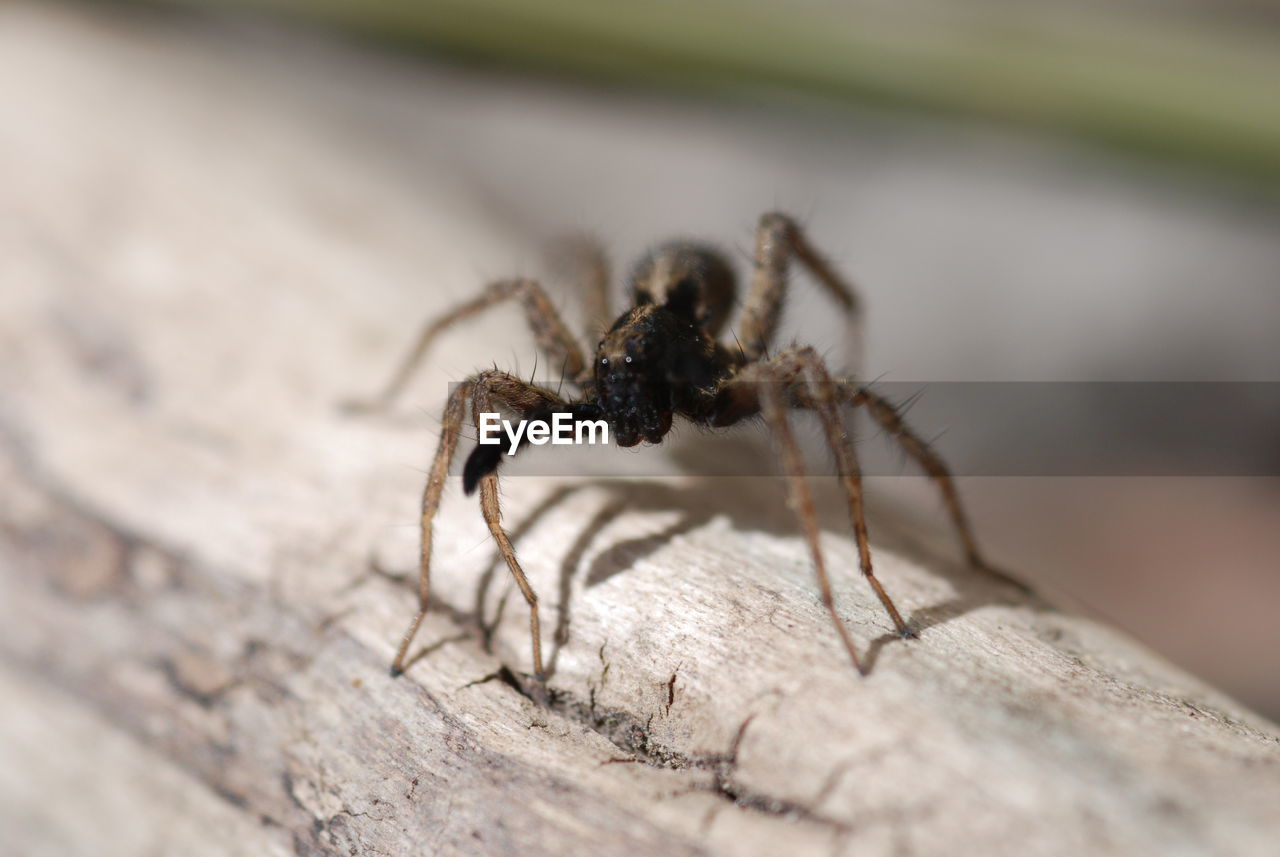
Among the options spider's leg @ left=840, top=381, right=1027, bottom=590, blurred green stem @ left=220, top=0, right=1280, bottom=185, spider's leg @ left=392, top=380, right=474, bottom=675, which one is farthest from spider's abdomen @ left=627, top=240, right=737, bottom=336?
blurred green stem @ left=220, top=0, right=1280, bottom=185

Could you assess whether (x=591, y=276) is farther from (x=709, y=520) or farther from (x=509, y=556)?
(x=509, y=556)

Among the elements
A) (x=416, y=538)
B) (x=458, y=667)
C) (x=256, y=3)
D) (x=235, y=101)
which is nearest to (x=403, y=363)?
(x=416, y=538)

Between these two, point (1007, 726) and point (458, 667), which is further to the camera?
point (458, 667)

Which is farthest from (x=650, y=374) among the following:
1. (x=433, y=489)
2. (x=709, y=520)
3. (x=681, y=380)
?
(x=433, y=489)

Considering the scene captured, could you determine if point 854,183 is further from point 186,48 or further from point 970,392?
point 186,48

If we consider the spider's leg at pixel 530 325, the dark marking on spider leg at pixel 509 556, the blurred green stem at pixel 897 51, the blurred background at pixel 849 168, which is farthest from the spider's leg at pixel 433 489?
the blurred green stem at pixel 897 51

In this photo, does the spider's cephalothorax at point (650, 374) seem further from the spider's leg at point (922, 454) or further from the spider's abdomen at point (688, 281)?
the spider's leg at point (922, 454)
